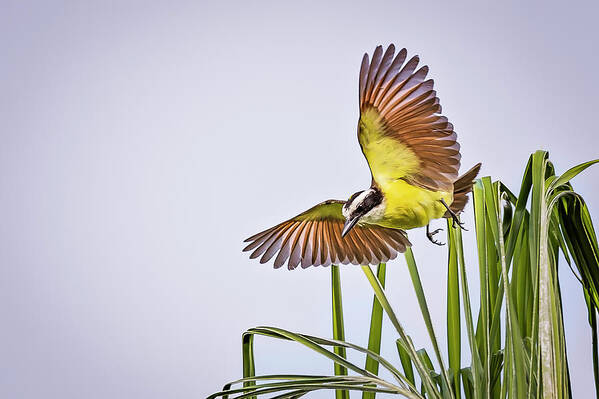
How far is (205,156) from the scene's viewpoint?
1.13m

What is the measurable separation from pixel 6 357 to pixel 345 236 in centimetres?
53

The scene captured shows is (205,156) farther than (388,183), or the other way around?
(205,156)

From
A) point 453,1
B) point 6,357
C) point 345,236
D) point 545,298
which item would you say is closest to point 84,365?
point 6,357

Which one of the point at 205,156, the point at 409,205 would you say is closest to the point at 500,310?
the point at 409,205

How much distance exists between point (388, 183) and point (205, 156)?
0.35 metres

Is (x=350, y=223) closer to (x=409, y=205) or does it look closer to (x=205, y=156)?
(x=409, y=205)

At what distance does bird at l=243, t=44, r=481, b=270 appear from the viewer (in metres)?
0.86

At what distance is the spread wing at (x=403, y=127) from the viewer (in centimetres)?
85

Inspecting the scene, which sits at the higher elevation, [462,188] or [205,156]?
[205,156]

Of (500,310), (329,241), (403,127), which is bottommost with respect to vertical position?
(500,310)

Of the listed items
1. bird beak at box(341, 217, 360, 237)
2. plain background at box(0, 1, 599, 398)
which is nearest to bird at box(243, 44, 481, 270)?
bird beak at box(341, 217, 360, 237)

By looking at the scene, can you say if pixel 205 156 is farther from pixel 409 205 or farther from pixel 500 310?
pixel 500 310

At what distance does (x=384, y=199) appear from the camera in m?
0.92

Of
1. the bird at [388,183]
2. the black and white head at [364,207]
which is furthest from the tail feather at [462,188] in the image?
the black and white head at [364,207]
